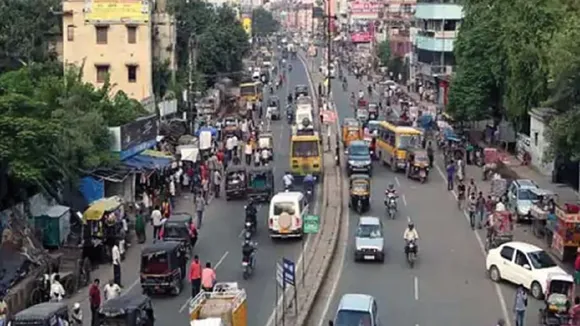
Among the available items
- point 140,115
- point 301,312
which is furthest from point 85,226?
point 140,115

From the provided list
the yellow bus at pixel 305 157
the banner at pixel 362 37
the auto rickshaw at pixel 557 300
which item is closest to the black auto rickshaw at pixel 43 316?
the auto rickshaw at pixel 557 300

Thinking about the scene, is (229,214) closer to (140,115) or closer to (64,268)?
(140,115)

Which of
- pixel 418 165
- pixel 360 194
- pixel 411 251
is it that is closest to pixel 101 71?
pixel 418 165

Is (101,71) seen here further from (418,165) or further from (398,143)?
(418,165)

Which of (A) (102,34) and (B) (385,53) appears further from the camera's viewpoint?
(B) (385,53)

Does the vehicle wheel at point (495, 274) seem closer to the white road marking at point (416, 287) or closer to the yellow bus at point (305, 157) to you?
the white road marking at point (416, 287)

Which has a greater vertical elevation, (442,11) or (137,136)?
(442,11)
